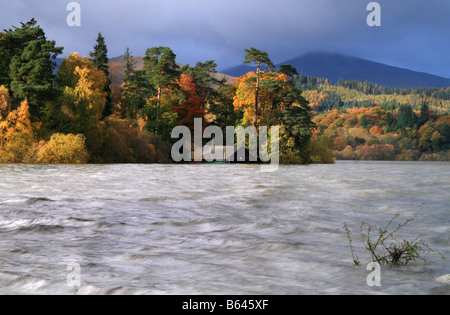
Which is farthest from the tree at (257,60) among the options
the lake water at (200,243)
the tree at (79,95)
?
the lake water at (200,243)

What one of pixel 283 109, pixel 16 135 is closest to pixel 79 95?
pixel 16 135

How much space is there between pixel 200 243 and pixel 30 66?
3513 centimetres

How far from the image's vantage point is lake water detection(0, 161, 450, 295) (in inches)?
210

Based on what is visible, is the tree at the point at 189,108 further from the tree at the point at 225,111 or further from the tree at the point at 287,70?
the tree at the point at 287,70

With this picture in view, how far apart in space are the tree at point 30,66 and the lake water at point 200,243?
2357 centimetres

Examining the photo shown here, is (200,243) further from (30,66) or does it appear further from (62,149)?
(30,66)

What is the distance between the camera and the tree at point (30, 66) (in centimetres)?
3712

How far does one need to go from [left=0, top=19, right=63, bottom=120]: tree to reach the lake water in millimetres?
23575

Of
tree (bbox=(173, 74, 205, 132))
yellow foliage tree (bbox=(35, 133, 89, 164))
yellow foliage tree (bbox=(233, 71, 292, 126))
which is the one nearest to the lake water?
yellow foliage tree (bbox=(35, 133, 89, 164))

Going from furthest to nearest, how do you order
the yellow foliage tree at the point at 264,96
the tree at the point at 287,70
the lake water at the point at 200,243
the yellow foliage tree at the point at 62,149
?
the tree at the point at 287,70
the yellow foliage tree at the point at 264,96
the yellow foliage tree at the point at 62,149
the lake water at the point at 200,243

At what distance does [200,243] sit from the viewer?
311 inches
